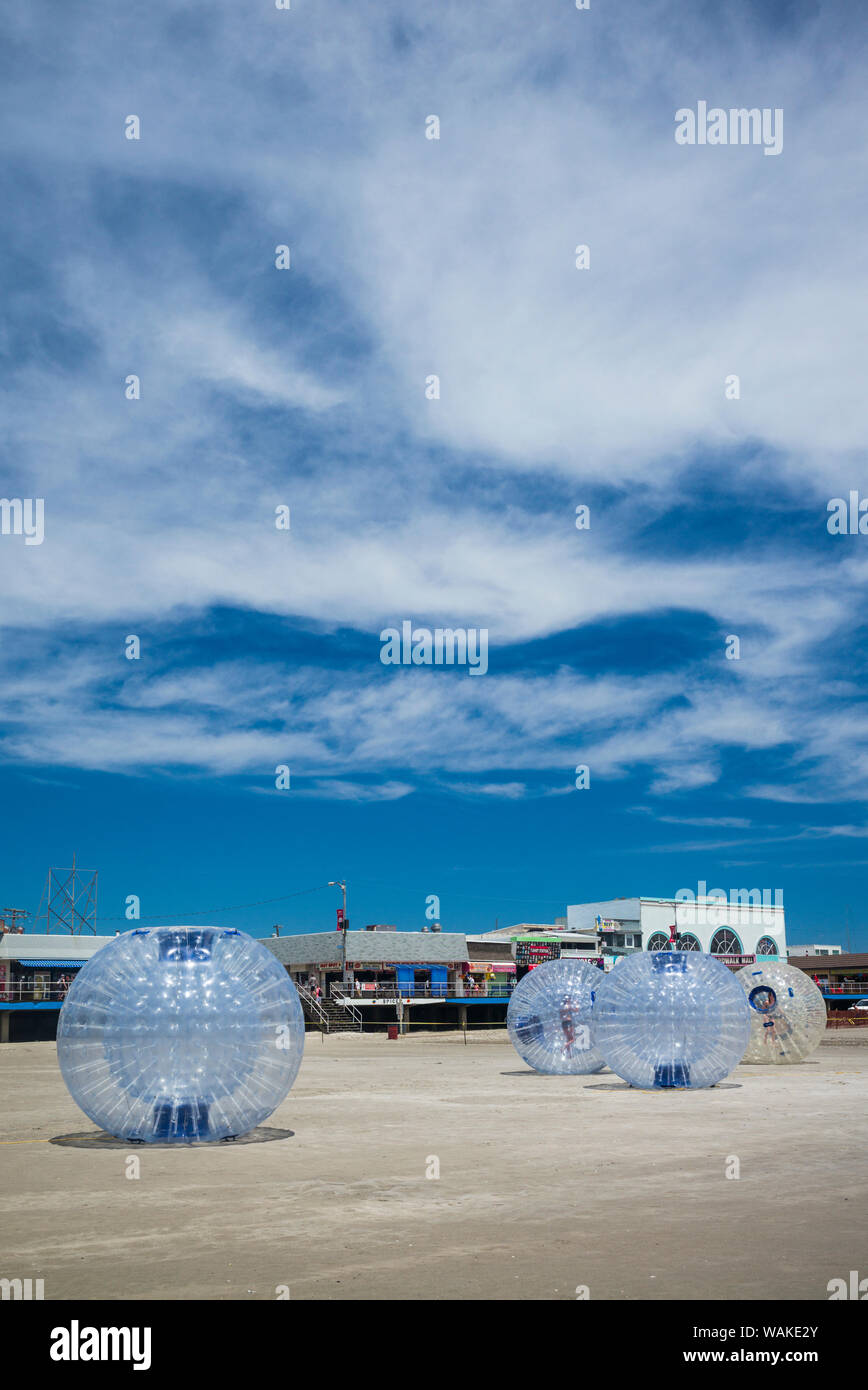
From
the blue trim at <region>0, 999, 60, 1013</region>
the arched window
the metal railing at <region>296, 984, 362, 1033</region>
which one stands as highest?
the arched window

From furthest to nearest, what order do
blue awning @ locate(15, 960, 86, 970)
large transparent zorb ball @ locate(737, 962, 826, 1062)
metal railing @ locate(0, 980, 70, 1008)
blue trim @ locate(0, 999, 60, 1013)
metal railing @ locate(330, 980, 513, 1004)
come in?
metal railing @ locate(330, 980, 513, 1004) < blue awning @ locate(15, 960, 86, 970) < metal railing @ locate(0, 980, 70, 1008) < blue trim @ locate(0, 999, 60, 1013) < large transparent zorb ball @ locate(737, 962, 826, 1062)

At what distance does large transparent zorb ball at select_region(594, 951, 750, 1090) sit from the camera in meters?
18.2

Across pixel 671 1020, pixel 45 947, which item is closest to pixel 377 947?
pixel 45 947

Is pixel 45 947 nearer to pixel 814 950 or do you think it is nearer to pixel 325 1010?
pixel 325 1010

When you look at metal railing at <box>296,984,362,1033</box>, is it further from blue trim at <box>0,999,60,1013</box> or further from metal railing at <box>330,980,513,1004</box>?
blue trim at <box>0,999,60,1013</box>

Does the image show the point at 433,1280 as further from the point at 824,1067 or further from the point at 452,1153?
the point at 824,1067

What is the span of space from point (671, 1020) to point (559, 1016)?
4.31m

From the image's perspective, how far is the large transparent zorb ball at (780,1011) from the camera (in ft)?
82.5

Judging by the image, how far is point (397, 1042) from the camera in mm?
44938

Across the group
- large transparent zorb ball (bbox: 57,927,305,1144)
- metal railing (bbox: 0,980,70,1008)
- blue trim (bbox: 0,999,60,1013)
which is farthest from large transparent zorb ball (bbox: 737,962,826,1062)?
metal railing (bbox: 0,980,70,1008)

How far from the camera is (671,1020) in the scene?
18266 mm

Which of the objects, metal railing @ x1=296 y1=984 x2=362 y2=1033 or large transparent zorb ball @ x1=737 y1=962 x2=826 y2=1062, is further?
metal railing @ x1=296 y1=984 x2=362 y2=1033

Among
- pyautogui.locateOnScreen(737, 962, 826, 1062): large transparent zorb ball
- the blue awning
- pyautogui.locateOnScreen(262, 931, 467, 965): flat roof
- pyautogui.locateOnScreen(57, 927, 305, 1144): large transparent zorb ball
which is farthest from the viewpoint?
pyautogui.locateOnScreen(262, 931, 467, 965): flat roof

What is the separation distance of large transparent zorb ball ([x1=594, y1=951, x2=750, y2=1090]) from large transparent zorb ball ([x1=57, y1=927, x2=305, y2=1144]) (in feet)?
24.6
